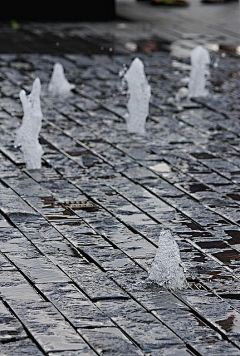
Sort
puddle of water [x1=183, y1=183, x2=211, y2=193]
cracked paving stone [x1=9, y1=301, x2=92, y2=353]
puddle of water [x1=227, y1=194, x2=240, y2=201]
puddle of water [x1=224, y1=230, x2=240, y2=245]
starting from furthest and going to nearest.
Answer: puddle of water [x1=183, y1=183, x2=211, y2=193]
puddle of water [x1=227, y1=194, x2=240, y2=201]
puddle of water [x1=224, y1=230, x2=240, y2=245]
cracked paving stone [x1=9, y1=301, x2=92, y2=353]

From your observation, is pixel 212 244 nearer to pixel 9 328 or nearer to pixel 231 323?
pixel 231 323

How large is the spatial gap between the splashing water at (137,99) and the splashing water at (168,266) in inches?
177

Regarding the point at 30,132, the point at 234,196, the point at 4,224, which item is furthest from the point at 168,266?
the point at 30,132

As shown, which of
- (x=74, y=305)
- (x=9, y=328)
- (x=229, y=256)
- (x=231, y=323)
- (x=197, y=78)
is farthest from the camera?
(x=197, y=78)

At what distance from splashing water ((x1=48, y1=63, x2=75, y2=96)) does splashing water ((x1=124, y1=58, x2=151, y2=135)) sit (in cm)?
196

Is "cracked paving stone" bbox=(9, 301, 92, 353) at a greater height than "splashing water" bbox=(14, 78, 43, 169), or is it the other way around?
"splashing water" bbox=(14, 78, 43, 169)

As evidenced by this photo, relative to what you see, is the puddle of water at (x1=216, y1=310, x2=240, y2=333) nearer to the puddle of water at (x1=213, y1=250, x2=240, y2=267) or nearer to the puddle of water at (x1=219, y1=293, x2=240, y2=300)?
the puddle of water at (x1=219, y1=293, x2=240, y2=300)

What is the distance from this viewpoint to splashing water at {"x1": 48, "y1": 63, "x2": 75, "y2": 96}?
43.0ft

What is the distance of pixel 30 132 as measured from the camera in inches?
377

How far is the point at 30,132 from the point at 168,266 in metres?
3.46

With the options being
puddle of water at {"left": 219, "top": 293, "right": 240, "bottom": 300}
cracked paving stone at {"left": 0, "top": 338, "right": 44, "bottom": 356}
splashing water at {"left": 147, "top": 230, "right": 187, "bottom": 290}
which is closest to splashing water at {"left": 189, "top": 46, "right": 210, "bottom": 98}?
splashing water at {"left": 147, "top": 230, "right": 187, "bottom": 290}

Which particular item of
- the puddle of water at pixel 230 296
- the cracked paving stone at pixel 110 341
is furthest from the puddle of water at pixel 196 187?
the cracked paving stone at pixel 110 341

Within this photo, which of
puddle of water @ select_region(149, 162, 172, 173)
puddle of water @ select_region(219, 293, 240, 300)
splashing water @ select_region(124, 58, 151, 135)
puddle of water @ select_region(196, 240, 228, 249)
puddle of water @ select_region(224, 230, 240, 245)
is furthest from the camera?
splashing water @ select_region(124, 58, 151, 135)

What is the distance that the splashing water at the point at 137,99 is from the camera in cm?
1097
